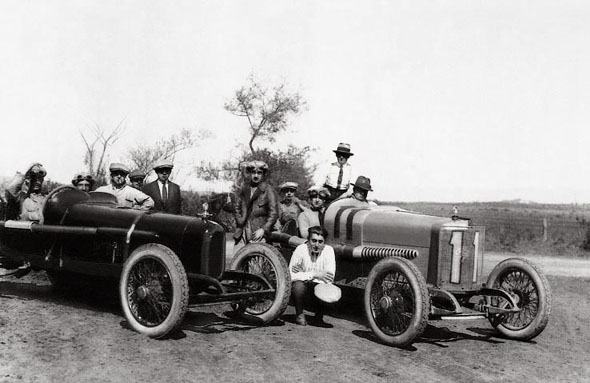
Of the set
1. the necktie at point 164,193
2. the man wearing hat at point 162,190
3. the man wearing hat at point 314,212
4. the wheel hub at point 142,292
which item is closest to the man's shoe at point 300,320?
the man wearing hat at point 314,212

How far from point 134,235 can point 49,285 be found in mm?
3236

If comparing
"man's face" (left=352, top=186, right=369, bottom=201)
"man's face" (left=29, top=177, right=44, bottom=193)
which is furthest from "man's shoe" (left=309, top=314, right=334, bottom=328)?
"man's face" (left=29, top=177, right=44, bottom=193)

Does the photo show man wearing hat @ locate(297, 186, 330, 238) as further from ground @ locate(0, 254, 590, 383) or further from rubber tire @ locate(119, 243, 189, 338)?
rubber tire @ locate(119, 243, 189, 338)

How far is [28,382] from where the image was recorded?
15.4ft

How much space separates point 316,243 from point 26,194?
163 inches

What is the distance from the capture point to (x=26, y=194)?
8.80 m

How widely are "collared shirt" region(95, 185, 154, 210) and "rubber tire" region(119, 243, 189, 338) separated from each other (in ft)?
5.74

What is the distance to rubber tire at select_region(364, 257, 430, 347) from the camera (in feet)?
20.1

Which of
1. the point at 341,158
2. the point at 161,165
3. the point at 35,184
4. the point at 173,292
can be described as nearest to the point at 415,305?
the point at 173,292

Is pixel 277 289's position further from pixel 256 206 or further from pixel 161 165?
pixel 161 165

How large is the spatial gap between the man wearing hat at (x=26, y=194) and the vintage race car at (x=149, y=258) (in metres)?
0.59

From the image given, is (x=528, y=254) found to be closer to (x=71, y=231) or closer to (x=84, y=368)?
(x=71, y=231)

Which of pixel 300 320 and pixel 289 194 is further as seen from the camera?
pixel 289 194

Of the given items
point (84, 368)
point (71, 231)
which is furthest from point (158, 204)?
point (84, 368)
